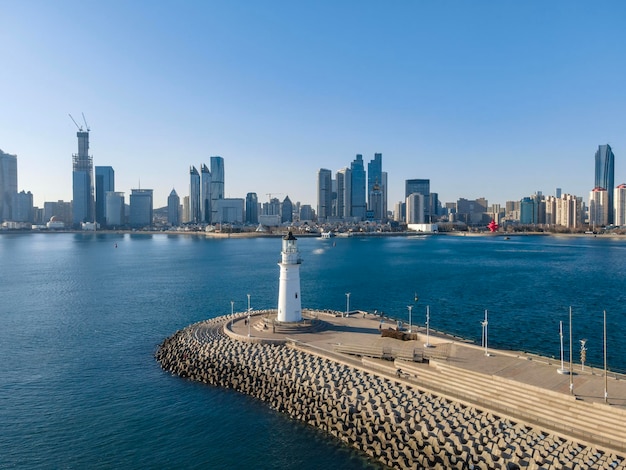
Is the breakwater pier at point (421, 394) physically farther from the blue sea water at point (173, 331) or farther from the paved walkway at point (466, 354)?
the blue sea water at point (173, 331)

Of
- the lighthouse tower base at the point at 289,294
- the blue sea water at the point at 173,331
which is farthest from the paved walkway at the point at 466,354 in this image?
the blue sea water at the point at 173,331

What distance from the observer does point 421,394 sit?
72.1 feet

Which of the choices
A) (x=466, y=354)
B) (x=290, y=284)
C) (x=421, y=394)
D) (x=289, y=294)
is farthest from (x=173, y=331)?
(x=421, y=394)

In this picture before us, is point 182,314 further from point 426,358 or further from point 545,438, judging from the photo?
point 545,438

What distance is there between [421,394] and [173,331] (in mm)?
26397

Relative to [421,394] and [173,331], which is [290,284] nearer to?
[421,394]

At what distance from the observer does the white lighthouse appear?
32.7 m

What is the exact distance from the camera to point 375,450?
20.3 m

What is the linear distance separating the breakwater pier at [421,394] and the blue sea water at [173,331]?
1.26 meters

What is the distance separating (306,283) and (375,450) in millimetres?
50938

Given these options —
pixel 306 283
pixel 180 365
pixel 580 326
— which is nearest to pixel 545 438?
pixel 180 365

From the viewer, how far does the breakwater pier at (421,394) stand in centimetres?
1742

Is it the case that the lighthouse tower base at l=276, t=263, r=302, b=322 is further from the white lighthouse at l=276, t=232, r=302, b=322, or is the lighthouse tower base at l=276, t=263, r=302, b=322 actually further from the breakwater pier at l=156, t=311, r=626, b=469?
the breakwater pier at l=156, t=311, r=626, b=469

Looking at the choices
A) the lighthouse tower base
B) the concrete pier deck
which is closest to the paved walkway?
the concrete pier deck
